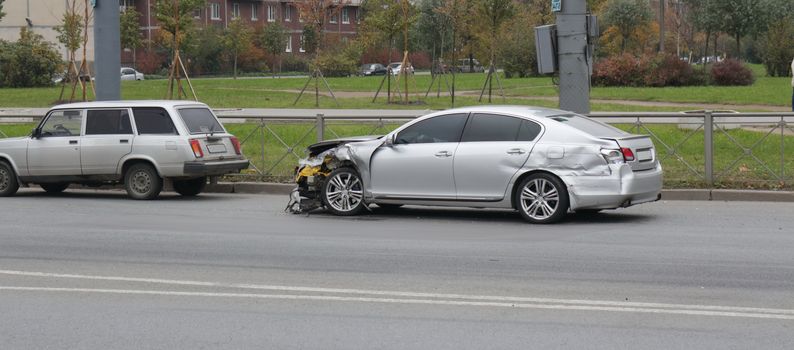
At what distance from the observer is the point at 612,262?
34.4 ft

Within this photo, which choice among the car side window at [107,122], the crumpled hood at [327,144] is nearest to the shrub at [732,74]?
the car side window at [107,122]

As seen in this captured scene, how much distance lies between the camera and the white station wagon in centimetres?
1716

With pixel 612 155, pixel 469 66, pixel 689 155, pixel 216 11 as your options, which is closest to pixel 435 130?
pixel 612 155

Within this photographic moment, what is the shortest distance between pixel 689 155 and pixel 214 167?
7.76 metres

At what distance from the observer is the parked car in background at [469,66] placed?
273ft

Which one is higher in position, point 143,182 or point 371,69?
point 371,69

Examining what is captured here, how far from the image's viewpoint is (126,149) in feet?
57.1

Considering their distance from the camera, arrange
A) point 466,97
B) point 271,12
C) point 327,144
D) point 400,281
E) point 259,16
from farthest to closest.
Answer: point 271,12 → point 259,16 → point 466,97 → point 327,144 → point 400,281

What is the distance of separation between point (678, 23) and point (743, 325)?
253ft

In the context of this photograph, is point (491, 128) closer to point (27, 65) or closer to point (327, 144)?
point (327, 144)

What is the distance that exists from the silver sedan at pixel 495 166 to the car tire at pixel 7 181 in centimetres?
572

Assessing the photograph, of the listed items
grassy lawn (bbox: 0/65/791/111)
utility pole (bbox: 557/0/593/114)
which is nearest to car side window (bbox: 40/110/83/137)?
utility pole (bbox: 557/0/593/114)

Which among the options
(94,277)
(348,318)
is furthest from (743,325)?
(94,277)

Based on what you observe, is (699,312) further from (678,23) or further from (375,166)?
(678,23)
